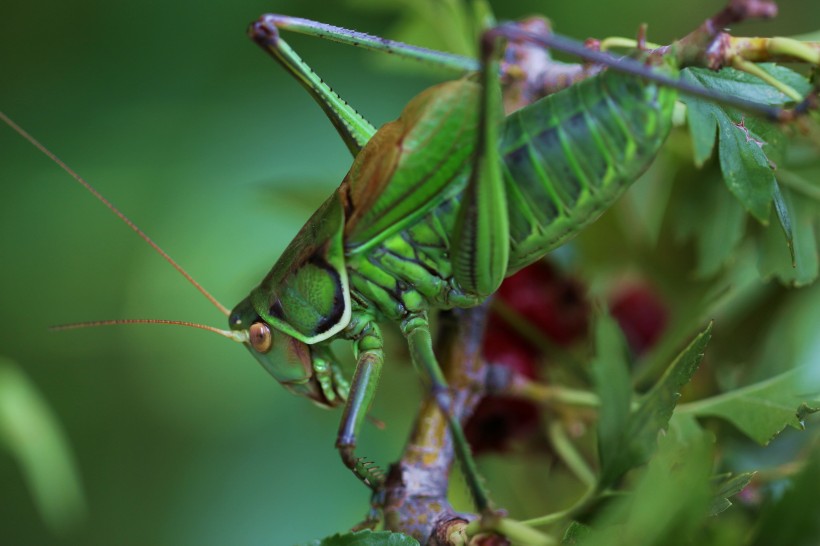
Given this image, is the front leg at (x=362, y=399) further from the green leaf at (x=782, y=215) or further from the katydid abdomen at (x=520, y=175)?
the green leaf at (x=782, y=215)

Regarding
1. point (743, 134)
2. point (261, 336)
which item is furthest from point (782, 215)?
point (261, 336)

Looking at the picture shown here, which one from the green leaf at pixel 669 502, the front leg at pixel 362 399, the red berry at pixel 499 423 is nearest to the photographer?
the green leaf at pixel 669 502

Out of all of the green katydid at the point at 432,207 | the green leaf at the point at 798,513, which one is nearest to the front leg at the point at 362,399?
the green katydid at the point at 432,207

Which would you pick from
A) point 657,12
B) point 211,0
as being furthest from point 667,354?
point 211,0

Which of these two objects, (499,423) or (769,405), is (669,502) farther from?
(499,423)

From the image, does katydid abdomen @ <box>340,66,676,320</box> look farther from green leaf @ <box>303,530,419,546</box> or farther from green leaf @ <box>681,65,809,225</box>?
green leaf @ <box>303,530,419,546</box>

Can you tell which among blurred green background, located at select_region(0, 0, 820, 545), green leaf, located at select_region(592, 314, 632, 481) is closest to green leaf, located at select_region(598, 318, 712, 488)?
green leaf, located at select_region(592, 314, 632, 481)

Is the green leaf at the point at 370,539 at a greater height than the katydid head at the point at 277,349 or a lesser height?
lesser
